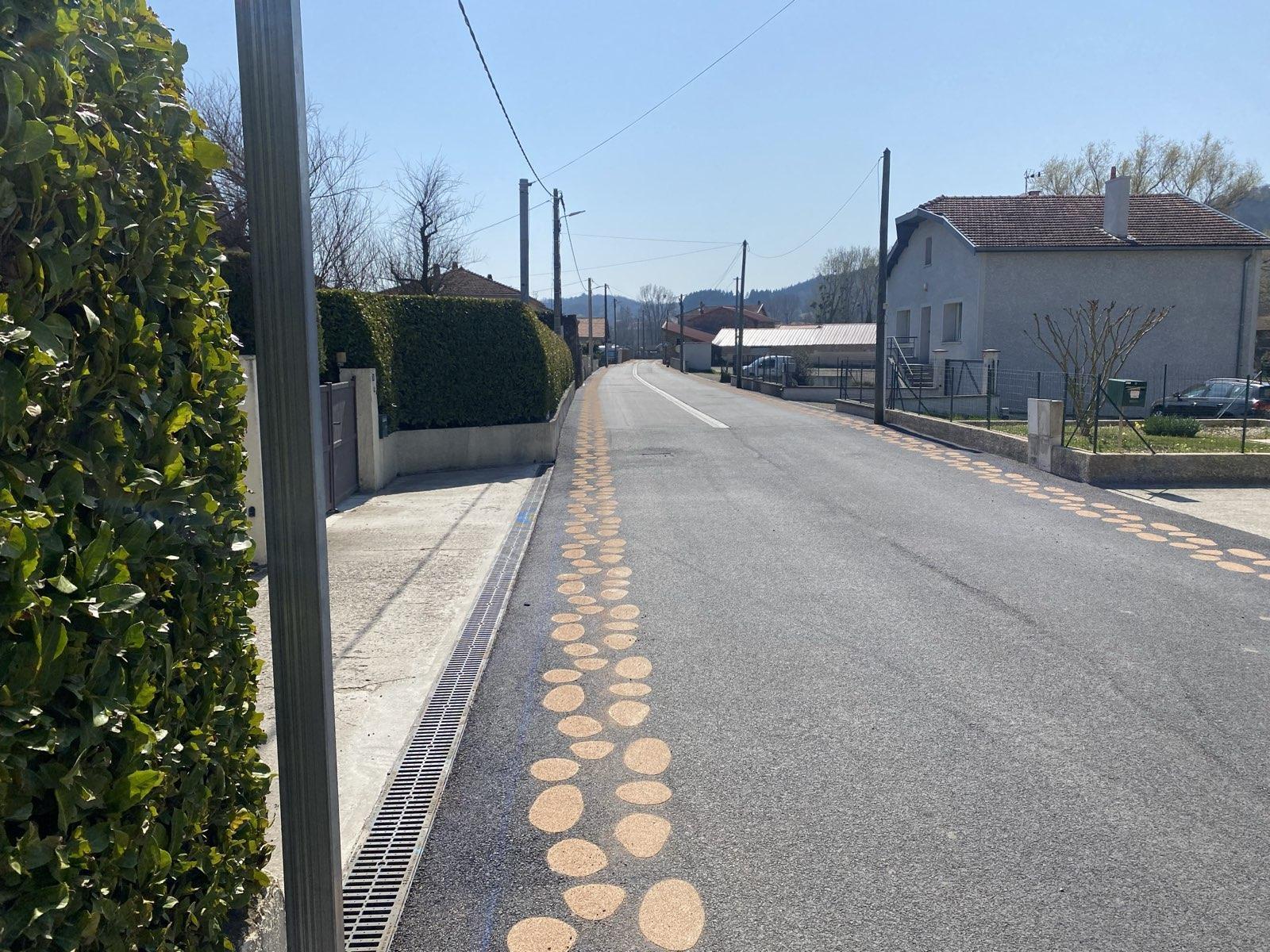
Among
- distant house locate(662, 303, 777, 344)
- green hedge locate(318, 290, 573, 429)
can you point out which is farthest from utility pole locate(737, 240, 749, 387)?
distant house locate(662, 303, 777, 344)

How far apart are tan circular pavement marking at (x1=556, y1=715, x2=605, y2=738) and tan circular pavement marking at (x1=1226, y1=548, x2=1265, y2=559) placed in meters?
6.47

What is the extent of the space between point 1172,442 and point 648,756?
13.6 metres

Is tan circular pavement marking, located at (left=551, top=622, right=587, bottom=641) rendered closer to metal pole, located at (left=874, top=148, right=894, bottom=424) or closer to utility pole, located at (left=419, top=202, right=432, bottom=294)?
metal pole, located at (left=874, top=148, right=894, bottom=424)

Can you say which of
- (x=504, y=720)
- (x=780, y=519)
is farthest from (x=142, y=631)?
(x=780, y=519)

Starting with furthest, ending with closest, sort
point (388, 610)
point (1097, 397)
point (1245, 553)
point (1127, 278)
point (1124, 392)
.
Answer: point (1127, 278)
point (1124, 392)
point (1097, 397)
point (1245, 553)
point (388, 610)

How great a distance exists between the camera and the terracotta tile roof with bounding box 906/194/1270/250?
28.3 metres

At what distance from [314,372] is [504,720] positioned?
9.73 feet

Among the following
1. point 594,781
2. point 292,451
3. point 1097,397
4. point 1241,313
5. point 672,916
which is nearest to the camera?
point 292,451

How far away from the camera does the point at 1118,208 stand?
28844 millimetres

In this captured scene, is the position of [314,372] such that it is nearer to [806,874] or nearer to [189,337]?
[189,337]

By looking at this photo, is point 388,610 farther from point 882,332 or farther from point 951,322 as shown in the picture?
point 951,322

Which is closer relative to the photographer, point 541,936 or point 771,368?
point 541,936

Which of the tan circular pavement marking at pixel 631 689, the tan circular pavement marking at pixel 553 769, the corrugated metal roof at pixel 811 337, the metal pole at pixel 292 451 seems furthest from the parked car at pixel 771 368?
the metal pole at pixel 292 451

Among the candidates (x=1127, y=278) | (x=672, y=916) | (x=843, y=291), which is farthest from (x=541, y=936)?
(x=843, y=291)
